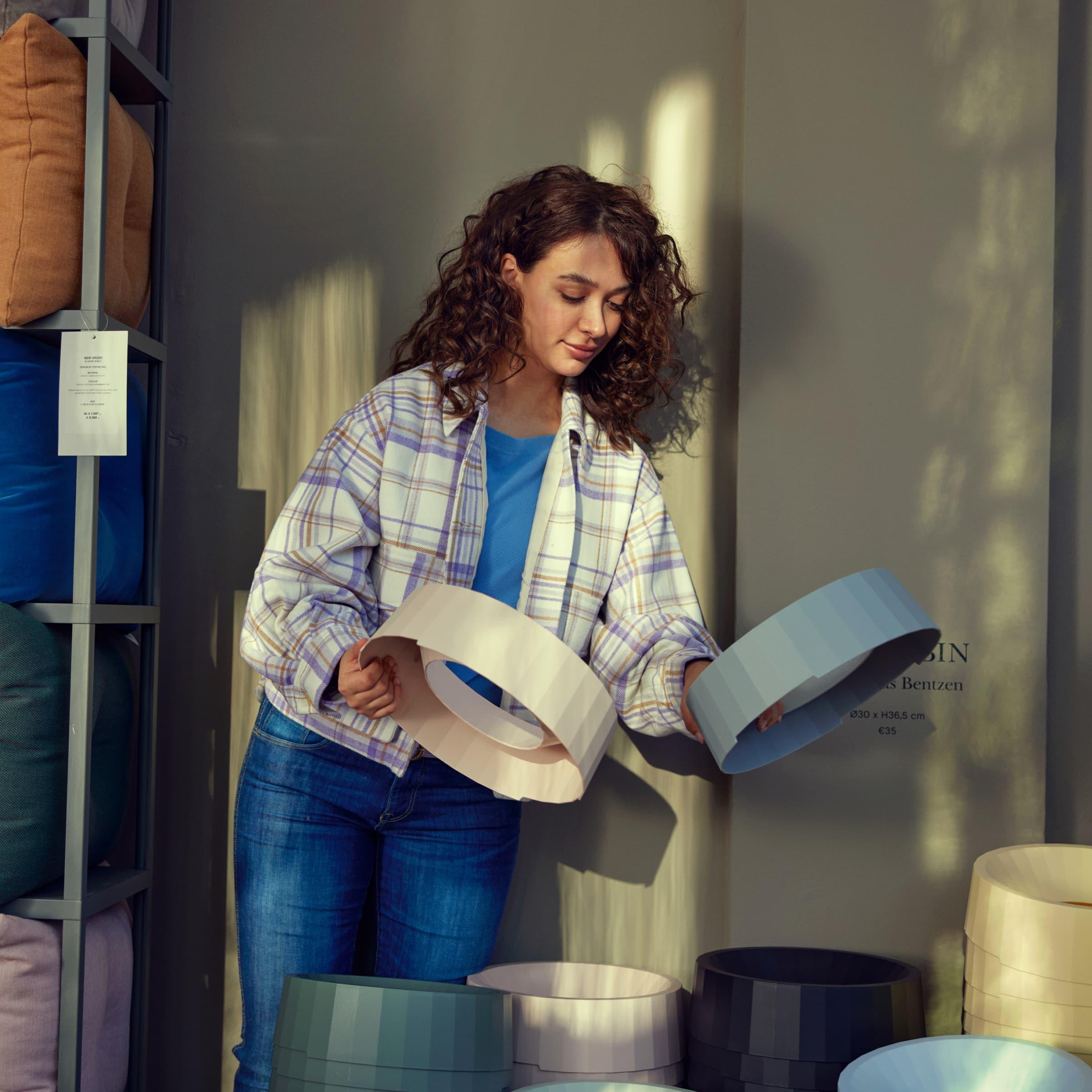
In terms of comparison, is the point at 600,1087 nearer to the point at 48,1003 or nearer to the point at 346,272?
the point at 48,1003

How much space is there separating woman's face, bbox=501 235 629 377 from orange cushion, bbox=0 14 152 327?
1.97 ft

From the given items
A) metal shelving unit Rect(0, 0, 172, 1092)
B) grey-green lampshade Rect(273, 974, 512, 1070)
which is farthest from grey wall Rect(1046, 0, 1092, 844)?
metal shelving unit Rect(0, 0, 172, 1092)

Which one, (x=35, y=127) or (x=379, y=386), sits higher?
(x=35, y=127)

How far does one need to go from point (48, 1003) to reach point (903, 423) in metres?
1.47

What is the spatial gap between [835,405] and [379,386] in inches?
27.7

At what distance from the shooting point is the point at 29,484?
1.44 meters

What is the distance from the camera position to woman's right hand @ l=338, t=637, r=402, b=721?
1240 mm

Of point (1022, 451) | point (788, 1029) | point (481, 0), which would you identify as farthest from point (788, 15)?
point (788, 1029)

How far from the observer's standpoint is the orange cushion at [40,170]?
55.1 inches

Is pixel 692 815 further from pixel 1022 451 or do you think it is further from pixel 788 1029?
pixel 1022 451

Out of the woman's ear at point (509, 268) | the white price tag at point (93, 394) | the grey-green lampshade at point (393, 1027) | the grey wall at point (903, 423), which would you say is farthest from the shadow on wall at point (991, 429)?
the white price tag at point (93, 394)

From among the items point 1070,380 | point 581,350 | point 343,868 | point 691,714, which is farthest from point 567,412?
point 1070,380

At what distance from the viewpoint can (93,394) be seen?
4.73 ft

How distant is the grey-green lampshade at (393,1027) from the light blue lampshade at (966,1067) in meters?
0.38
